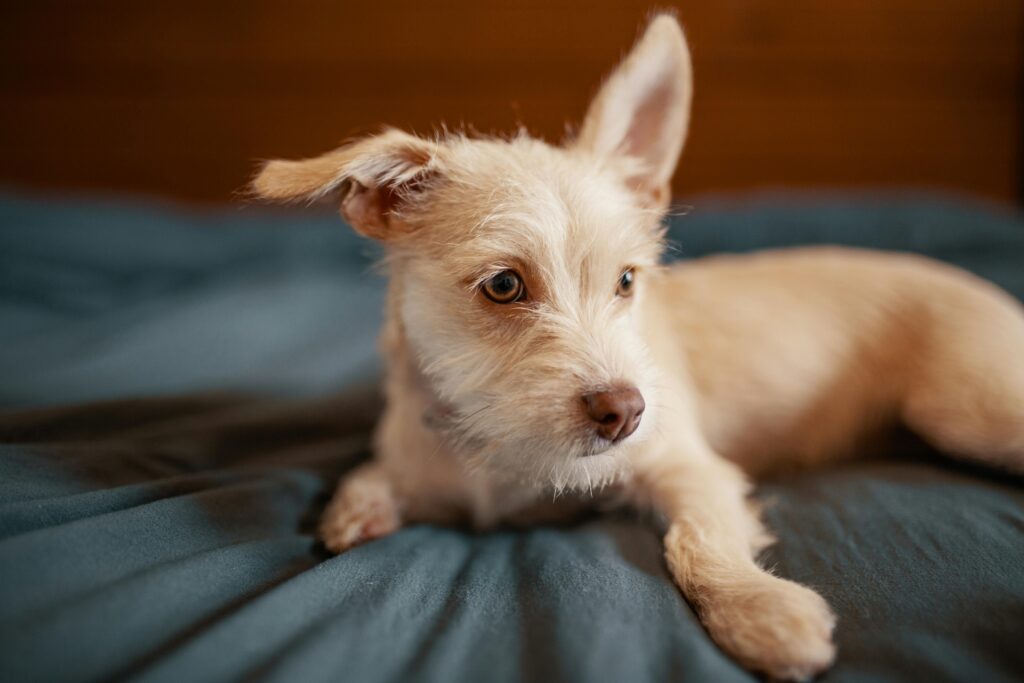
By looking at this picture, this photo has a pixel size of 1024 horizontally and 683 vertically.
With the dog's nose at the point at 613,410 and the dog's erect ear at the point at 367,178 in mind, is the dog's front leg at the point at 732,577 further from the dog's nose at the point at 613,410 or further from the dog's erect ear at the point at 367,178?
the dog's erect ear at the point at 367,178

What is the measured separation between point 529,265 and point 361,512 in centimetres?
68

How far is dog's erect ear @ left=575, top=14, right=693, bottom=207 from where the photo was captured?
5.10 ft

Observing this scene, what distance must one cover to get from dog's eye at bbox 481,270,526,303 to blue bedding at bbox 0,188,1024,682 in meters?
0.53

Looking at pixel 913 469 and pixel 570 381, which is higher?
pixel 570 381

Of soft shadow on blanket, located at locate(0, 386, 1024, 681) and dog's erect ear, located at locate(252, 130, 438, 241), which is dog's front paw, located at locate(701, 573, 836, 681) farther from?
dog's erect ear, located at locate(252, 130, 438, 241)

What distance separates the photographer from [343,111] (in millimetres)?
4082

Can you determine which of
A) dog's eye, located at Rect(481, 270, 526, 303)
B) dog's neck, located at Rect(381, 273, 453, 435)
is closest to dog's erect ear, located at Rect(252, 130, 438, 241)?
dog's neck, located at Rect(381, 273, 453, 435)

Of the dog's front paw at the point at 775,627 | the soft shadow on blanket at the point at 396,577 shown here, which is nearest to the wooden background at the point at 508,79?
the soft shadow on blanket at the point at 396,577

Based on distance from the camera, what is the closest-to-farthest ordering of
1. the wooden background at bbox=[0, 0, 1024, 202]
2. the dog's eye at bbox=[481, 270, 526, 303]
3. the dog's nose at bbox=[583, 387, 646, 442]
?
the dog's nose at bbox=[583, 387, 646, 442] < the dog's eye at bbox=[481, 270, 526, 303] < the wooden background at bbox=[0, 0, 1024, 202]

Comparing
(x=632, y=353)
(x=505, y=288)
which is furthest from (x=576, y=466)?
(x=505, y=288)

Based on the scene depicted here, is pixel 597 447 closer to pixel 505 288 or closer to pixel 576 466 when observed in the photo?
pixel 576 466

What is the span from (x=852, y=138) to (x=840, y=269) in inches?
89.8

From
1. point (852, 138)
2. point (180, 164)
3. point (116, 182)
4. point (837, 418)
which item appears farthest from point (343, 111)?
point (837, 418)

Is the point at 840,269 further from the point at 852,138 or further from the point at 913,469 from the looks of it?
the point at 852,138
